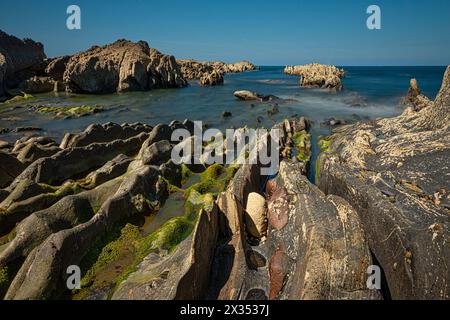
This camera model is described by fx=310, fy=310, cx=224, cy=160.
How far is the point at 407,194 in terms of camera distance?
372 inches

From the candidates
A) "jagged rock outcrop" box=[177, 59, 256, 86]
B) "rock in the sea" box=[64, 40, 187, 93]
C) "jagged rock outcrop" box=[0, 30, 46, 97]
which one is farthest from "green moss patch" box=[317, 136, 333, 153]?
"jagged rock outcrop" box=[0, 30, 46, 97]

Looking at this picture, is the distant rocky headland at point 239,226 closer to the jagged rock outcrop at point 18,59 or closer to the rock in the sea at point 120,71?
the rock in the sea at point 120,71

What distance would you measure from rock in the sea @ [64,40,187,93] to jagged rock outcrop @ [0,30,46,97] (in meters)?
11.6

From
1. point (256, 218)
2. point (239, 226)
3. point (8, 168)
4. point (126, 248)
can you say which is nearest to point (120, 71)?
point (8, 168)

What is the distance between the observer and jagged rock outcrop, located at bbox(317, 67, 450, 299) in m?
7.04

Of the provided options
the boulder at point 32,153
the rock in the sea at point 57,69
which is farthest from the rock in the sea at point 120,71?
the boulder at point 32,153

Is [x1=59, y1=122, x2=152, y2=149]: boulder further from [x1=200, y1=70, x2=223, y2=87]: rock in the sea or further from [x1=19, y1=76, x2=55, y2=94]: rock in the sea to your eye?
[x1=200, y1=70, x2=223, y2=87]: rock in the sea

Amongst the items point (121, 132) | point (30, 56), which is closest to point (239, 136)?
point (121, 132)

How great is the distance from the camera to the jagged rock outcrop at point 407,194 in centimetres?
704

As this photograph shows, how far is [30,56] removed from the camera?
254 ft

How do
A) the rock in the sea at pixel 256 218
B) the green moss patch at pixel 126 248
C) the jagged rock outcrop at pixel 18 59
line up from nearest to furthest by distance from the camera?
the green moss patch at pixel 126 248 → the rock in the sea at pixel 256 218 → the jagged rock outcrop at pixel 18 59

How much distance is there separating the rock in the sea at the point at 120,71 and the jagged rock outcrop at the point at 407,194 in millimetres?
61449

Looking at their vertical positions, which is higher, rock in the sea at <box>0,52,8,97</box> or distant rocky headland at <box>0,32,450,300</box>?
rock in the sea at <box>0,52,8,97</box>
